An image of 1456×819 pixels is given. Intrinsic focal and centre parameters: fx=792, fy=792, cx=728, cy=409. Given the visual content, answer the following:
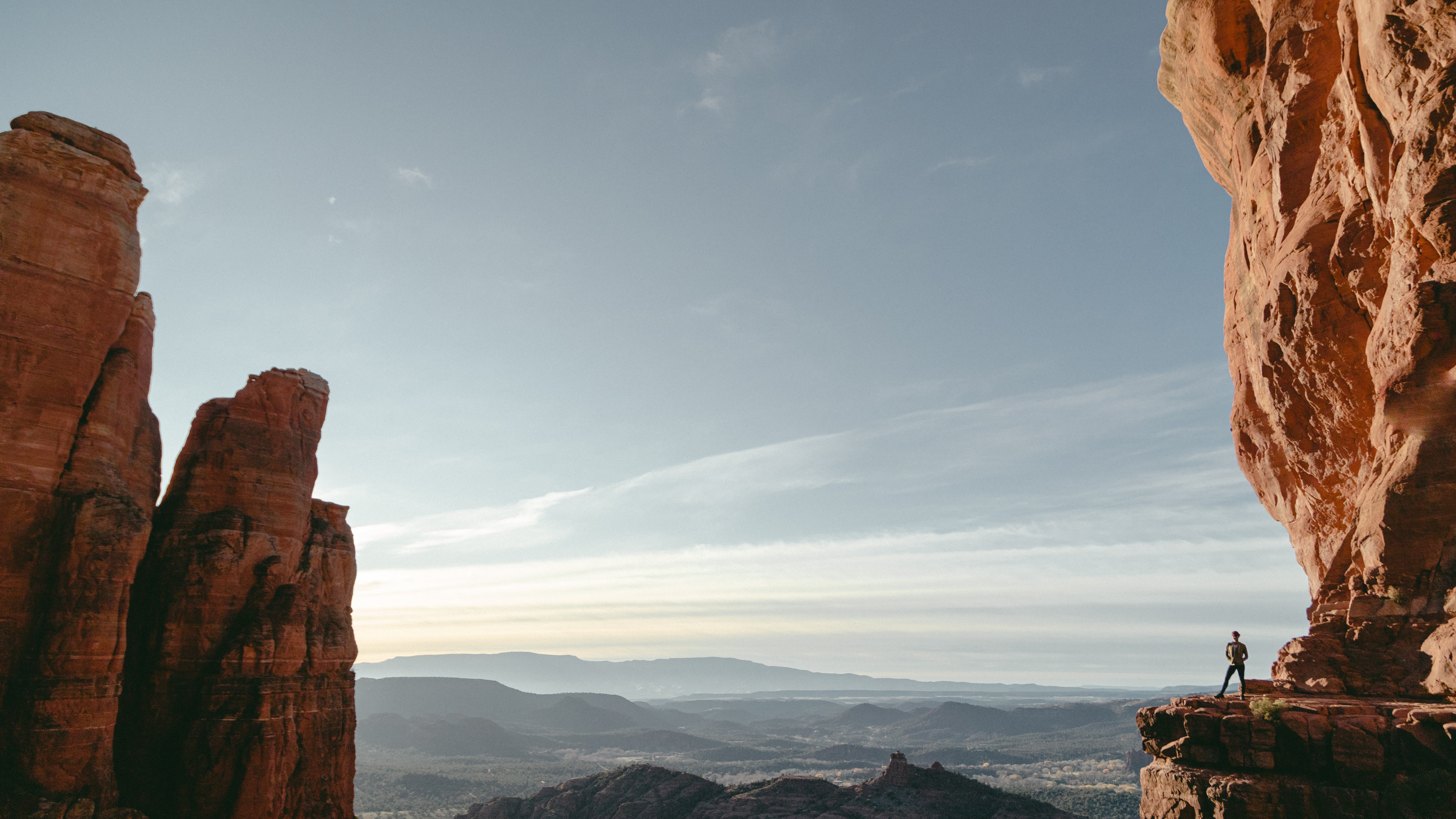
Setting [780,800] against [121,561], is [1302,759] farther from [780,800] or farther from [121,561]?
[780,800]

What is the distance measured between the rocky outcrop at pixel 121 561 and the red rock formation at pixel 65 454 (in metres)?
0.04

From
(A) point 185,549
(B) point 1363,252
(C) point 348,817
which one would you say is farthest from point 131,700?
(B) point 1363,252

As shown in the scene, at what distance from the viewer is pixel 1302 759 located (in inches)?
544

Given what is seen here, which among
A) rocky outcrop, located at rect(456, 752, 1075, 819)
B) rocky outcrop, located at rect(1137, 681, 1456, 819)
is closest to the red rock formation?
rocky outcrop, located at rect(1137, 681, 1456, 819)

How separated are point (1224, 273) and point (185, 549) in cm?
3253

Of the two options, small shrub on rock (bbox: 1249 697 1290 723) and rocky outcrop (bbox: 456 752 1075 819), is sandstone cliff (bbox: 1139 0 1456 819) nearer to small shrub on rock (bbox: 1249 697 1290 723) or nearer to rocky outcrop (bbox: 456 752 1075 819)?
small shrub on rock (bbox: 1249 697 1290 723)

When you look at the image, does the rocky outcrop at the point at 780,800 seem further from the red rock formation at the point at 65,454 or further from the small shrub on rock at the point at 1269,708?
the red rock formation at the point at 65,454

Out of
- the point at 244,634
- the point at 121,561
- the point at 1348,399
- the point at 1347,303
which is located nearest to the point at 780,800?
the point at 244,634

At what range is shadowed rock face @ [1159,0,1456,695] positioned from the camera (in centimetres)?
1378

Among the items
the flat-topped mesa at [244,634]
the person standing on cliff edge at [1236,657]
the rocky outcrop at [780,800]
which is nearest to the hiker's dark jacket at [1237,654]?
the person standing on cliff edge at [1236,657]

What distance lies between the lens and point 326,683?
2691 cm

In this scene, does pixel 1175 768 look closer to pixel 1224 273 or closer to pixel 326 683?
pixel 1224 273

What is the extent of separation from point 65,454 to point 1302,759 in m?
28.4

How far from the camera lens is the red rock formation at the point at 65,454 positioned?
1888cm
